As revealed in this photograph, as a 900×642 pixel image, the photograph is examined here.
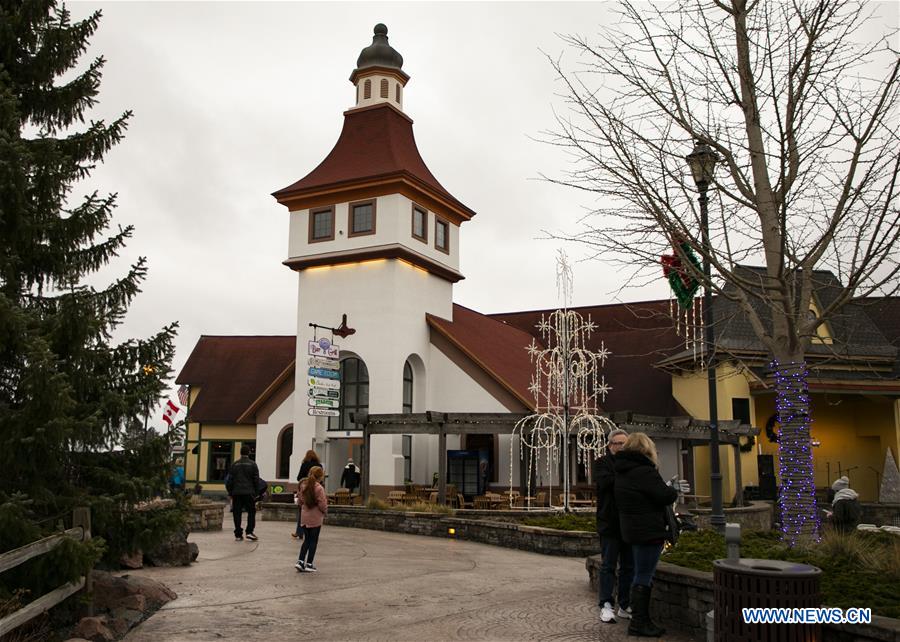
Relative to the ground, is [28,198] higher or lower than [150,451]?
higher

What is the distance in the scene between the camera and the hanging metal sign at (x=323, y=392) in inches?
960

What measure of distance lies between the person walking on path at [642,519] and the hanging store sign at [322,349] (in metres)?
18.2

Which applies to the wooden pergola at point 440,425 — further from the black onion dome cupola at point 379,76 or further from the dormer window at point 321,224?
the black onion dome cupola at point 379,76

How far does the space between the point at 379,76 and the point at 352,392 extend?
1202cm

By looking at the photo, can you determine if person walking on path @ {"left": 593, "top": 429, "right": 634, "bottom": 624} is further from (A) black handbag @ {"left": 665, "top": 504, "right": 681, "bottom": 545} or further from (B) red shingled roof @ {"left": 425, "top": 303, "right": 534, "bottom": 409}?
(B) red shingled roof @ {"left": 425, "top": 303, "right": 534, "bottom": 409}

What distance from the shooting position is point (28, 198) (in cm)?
817

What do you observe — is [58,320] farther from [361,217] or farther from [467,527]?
[361,217]

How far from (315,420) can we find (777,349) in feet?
66.1

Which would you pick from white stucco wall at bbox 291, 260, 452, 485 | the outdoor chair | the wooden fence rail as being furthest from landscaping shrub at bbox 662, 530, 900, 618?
white stucco wall at bbox 291, 260, 452, 485

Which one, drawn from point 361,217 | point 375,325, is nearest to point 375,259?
point 361,217

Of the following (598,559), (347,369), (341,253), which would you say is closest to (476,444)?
(347,369)

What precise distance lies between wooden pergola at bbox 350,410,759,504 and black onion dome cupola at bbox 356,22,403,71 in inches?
541

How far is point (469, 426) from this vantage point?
2288cm

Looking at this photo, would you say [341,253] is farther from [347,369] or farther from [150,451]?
[150,451]
